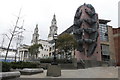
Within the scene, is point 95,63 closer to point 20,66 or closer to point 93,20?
point 93,20

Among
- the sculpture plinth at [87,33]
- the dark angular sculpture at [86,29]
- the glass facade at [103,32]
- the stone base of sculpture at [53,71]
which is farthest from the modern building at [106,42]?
the stone base of sculpture at [53,71]

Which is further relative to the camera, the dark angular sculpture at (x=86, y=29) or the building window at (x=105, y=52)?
the building window at (x=105, y=52)

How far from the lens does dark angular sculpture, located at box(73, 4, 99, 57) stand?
4688 centimetres

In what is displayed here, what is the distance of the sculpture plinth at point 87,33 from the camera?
46.8 m

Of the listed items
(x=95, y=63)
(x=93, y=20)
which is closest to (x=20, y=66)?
(x=95, y=63)

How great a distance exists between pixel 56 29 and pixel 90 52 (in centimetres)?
6686

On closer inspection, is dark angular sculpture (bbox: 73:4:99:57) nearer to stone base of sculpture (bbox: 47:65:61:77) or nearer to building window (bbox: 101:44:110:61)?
building window (bbox: 101:44:110:61)

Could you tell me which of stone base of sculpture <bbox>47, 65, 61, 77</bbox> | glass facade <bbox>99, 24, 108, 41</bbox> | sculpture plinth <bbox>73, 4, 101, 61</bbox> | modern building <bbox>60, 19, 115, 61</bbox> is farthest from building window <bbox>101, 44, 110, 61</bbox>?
stone base of sculpture <bbox>47, 65, 61, 77</bbox>

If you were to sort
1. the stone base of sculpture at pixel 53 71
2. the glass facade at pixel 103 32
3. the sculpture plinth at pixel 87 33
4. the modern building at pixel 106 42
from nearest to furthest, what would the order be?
1. the stone base of sculpture at pixel 53 71
2. the sculpture plinth at pixel 87 33
3. the modern building at pixel 106 42
4. the glass facade at pixel 103 32

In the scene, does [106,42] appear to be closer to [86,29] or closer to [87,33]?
[87,33]

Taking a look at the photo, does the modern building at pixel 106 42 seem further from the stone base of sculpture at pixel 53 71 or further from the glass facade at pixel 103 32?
the stone base of sculpture at pixel 53 71

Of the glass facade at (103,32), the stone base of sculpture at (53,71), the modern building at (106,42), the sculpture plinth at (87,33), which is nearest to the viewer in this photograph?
the stone base of sculpture at (53,71)

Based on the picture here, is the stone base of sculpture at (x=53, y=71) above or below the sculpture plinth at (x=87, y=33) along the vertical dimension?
below

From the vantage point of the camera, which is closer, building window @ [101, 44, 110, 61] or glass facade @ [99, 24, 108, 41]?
building window @ [101, 44, 110, 61]
